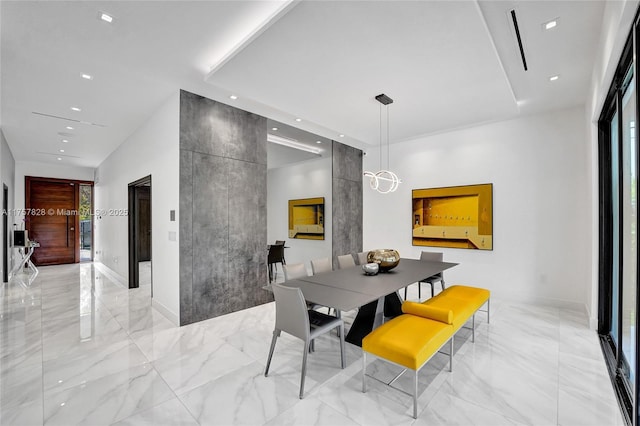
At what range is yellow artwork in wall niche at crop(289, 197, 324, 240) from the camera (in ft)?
21.6

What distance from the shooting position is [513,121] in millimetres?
4926

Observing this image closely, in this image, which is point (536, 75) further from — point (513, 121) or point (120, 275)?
point (120, 275)

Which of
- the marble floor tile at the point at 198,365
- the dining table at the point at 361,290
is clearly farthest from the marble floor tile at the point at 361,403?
the marble floor tile at the point at 198,365

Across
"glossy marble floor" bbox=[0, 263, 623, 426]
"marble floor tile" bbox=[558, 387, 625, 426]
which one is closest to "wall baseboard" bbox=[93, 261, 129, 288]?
"glossy marble floor" bbox=[0, 263, 623, 426]

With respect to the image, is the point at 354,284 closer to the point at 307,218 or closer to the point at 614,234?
the point at 614,234

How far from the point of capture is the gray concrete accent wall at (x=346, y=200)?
6.26 meters

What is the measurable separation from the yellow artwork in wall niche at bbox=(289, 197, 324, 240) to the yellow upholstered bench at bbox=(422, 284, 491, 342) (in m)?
3.39

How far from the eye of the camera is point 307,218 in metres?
6.84

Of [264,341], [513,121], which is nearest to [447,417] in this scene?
[264,341]

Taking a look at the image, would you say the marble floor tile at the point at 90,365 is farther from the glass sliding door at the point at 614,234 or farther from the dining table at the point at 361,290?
the glass sliding door at the point at 614,234

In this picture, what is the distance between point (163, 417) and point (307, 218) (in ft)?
16.5

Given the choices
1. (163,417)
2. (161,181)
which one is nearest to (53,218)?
(161,181)

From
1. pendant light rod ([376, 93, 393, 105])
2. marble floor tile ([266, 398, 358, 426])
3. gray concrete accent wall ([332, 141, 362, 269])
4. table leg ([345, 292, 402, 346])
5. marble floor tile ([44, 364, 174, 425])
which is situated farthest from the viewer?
gray concrete accent wall ([332, 141, 362, 269])

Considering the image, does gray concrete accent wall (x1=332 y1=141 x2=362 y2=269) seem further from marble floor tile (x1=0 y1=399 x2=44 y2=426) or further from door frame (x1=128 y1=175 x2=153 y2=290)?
marble floor tile (x1=0 y1=399 x2=44 y2=426)
